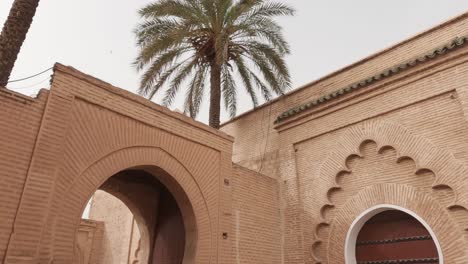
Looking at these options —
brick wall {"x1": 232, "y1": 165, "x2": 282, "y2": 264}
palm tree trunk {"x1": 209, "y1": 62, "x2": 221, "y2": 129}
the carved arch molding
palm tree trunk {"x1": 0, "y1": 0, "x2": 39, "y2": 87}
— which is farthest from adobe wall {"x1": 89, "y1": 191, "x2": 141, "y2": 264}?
palm tree trunk {"x1": 0, "y1": 0, "x2": 39, "y2": 87}

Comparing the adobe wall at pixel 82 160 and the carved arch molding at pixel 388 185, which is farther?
the carved arch molding at pixel 388 185

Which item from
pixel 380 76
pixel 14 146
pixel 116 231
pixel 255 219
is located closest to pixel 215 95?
pixel 255 219

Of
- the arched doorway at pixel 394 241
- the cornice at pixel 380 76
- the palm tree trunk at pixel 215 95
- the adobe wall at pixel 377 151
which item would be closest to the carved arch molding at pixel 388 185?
the adobe wall at pixel 377 151

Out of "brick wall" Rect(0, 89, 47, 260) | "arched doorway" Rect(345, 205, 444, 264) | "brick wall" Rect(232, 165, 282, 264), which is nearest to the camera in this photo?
"brick wall" Rect(0, 89, 47, 260)

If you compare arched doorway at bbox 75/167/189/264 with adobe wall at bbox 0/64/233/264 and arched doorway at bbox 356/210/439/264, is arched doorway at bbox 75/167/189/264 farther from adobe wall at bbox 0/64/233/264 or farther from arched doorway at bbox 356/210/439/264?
arched doorway at bbox 356/210/439/264

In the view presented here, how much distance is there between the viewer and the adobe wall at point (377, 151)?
6.34 m

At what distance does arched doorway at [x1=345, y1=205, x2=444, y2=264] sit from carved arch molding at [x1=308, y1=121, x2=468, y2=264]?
0.39ft

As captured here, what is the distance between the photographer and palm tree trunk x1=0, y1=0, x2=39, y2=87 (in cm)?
549

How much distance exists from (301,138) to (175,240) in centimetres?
362

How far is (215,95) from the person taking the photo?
32.4 feet

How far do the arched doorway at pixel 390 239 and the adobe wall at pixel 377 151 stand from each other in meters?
0.14

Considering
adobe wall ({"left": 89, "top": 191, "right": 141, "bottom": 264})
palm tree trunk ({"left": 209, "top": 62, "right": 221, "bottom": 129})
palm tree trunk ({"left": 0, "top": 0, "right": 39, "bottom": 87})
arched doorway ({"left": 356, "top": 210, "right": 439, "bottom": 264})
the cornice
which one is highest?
palm tree trunk ({"left": 209, "top": 62, "right": 221, "bottom": 129})

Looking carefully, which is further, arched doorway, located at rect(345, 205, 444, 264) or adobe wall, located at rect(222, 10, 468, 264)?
arched doorway, located at rect(345, 205, 444, 264)

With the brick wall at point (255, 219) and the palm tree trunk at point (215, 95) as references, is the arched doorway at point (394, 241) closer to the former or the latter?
the brick wall at point (255, 219)
